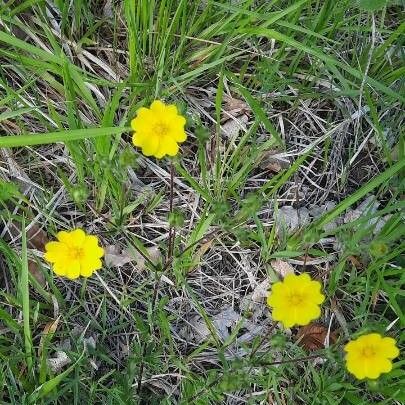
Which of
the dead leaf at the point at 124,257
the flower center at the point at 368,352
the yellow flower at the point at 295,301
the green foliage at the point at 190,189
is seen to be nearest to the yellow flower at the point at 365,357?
the flower center at the point at 368,352

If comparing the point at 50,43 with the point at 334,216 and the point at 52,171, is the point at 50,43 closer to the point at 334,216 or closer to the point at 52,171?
the point at 52,171

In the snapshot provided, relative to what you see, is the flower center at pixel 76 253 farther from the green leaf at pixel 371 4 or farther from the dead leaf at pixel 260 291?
the green leaf at pixel 371 4

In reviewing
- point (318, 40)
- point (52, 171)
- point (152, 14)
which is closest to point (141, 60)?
point (152, 14)

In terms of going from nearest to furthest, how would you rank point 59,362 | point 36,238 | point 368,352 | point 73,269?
1. point 368,352
2. point 73,269
3. point 59,362
4. point 36,238

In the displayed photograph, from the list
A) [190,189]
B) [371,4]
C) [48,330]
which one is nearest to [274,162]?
[190,189]

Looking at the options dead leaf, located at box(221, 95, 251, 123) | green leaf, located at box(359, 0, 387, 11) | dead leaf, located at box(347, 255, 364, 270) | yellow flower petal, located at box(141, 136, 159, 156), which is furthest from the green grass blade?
green leaf, located at box(359, 0, 387, 11)

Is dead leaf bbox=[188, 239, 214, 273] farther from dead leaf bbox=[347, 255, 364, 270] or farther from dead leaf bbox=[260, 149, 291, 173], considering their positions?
dead leaf bbox=[347, 255, 364, 270]

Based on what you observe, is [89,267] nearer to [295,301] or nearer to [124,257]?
[124,257]

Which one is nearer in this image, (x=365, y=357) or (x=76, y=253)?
(x=365, y=357)
